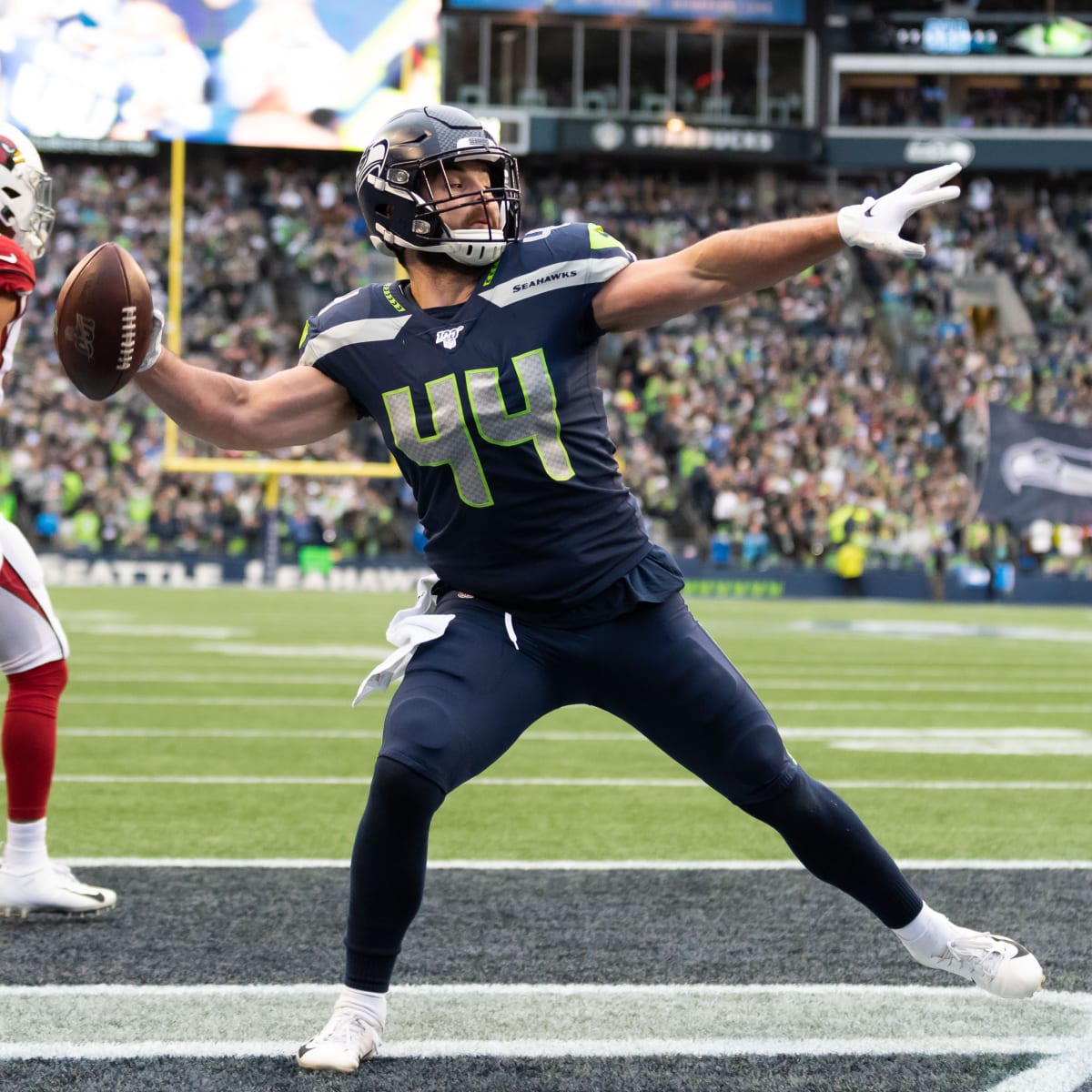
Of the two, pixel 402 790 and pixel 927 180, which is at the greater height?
pixel 927 180

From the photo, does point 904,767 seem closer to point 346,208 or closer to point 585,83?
point 346,208

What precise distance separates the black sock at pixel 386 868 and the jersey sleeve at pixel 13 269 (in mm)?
1414

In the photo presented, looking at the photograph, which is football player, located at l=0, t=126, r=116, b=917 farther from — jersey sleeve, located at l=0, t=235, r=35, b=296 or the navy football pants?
the navy football pants

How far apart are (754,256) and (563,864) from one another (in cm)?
222

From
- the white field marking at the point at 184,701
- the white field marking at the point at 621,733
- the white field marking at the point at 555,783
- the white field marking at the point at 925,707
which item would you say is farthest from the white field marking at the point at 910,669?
the white field marking at the point at 555,783

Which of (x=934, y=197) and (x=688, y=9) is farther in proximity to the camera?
(x=688, y=9)

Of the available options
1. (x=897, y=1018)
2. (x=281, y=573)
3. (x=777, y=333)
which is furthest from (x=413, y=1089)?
(x=777, y=333)

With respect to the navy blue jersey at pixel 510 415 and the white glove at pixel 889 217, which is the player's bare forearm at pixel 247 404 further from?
the white glove at pixel 889 217

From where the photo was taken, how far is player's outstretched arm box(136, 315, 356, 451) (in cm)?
309

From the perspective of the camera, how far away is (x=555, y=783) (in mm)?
6121

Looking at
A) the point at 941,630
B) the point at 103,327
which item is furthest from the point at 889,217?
the point at 941,630

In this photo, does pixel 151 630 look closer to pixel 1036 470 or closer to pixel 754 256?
pixel 1036 470

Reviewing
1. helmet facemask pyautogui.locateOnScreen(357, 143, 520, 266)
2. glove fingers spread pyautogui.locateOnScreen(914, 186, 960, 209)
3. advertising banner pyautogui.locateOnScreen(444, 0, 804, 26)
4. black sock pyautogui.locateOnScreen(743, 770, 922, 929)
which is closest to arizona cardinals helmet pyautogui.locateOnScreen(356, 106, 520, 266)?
helmet facemask pyautogui.locateOnScreen(357, 143, 520, 266)

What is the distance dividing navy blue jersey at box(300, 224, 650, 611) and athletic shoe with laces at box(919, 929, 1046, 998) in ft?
3.14
